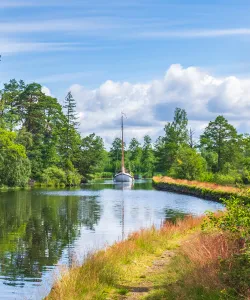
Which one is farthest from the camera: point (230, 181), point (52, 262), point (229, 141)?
point (229, 141)

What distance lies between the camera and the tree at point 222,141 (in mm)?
86875

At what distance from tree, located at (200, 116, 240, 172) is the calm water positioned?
147ft

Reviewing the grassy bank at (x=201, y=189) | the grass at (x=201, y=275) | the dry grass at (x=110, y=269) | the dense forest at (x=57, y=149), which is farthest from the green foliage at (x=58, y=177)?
the grass at (x=201, y=275)

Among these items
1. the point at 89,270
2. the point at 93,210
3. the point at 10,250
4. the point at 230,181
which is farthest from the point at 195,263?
the point at 230,181

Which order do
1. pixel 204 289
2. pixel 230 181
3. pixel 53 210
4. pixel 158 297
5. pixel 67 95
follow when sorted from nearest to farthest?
pixel 204 289 < pixel 158 297 < pixel 53 210 < pixel 230 181 < pixel 67 95

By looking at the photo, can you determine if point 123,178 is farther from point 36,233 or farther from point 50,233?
point 36,233

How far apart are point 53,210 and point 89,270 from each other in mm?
26671

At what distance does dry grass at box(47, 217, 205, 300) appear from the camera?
35.4 feet

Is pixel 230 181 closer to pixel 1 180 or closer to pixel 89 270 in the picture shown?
pixel 1 180

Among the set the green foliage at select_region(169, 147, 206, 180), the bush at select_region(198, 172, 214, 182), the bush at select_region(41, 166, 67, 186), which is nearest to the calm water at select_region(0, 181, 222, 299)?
the bush at select_region(198, 172, 214, 182)

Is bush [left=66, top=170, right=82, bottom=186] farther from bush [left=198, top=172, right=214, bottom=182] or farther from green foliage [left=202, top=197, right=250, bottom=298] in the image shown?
green foliage [left=202, top=197, right=250, bottom=298]

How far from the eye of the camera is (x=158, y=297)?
10273 millimetres

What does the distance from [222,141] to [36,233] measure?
66225 millimetres

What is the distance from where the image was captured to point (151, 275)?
12906mm
